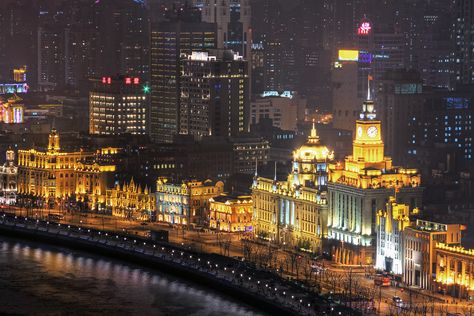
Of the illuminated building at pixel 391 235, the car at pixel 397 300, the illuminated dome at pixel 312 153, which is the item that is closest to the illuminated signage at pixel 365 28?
the illuminated dome at pixel 312 153

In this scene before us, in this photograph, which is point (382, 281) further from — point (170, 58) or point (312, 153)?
point (170, 58)

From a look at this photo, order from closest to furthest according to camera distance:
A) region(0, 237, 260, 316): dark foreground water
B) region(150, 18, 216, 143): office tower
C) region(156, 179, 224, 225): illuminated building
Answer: region(0, 237, 260, 316): dark foreground water < region(156, 179, 224, 225): illuminated building < region(150, 18, 216, 143): office tower

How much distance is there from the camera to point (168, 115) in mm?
145875

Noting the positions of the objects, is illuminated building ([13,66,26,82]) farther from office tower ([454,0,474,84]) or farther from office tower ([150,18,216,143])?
office tower ([454,0,474,84])

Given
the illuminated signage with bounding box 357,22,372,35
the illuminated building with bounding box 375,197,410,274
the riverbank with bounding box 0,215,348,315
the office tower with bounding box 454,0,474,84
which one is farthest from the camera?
the illuminated signage with bounding box 357,22,372,35

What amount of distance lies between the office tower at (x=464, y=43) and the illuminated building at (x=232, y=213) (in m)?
43.6

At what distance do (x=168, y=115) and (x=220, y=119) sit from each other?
9.86 metres

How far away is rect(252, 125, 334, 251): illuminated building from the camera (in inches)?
3947

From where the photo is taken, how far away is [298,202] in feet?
336

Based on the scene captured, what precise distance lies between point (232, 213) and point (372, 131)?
1358 cm

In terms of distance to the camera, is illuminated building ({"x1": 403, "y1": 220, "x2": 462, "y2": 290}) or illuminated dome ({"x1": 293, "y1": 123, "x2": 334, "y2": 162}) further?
illuminated dome ({"x1": 293, "y1": 123, "x2": 334, "y2": 162})

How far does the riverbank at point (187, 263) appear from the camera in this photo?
277ft

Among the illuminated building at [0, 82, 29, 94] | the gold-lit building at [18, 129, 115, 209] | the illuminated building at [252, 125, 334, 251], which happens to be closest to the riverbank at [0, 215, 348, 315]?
the illuminated building at [252, 125, 334, 251]

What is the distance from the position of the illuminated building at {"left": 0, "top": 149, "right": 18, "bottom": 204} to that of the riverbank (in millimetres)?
10990
